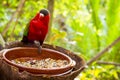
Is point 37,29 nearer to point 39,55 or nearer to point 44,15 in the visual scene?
point 44,15

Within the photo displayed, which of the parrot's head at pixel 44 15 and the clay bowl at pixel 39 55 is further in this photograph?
the parrot's head at pixel 44 15

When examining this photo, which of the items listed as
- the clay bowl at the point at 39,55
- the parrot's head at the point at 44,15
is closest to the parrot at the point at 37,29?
the parrot's head at the point at 44,15

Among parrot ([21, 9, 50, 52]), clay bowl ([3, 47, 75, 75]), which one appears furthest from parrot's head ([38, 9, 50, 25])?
clay bowl ([3, 47, 75, 75])

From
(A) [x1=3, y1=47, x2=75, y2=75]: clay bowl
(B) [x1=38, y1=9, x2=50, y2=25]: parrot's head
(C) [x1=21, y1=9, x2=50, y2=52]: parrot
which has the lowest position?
(A) [x1=3, y1=47, x2=75, y2=75]: clay bowl

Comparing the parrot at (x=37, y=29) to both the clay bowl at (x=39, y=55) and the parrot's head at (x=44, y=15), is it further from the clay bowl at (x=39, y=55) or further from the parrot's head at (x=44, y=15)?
the clay bowl at (x=39, y=55)

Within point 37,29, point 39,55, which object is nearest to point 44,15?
point 37,29

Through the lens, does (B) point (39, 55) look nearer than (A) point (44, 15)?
Yes

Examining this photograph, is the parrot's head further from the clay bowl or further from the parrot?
the clay bowl

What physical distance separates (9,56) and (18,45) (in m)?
0.18

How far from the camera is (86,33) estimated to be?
15.1 ft

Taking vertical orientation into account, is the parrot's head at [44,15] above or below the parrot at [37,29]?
above

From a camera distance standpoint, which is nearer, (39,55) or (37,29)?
(39,55)

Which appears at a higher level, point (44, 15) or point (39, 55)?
point (44, 15)

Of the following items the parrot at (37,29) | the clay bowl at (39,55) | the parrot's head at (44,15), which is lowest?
the clay bowl at (39,55)
